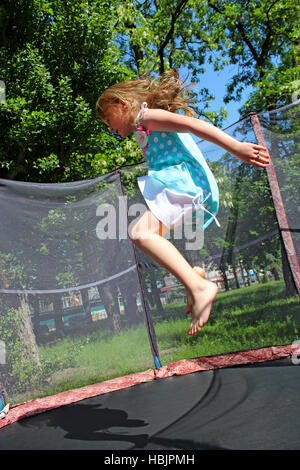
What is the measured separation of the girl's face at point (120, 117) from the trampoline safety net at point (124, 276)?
1.17 m

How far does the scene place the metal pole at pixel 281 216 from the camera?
2246 millimetres

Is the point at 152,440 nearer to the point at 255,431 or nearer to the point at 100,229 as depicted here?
the point at 255,431

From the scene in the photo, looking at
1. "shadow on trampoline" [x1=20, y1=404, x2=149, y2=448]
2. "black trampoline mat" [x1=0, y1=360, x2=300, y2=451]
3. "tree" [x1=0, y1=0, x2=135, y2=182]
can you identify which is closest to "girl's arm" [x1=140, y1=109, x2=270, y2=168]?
"black trampoline mat" [x1=0, y1=360, x2=300, y2=451]

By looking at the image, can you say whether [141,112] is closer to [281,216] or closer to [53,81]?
[281,216]

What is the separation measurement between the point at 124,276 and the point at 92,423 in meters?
1.26

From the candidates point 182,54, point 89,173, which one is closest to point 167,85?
point 89,173

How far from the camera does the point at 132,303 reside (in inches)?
114

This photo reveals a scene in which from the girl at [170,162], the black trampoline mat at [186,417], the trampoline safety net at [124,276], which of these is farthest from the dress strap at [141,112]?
the trampoline safety net at [124,276]

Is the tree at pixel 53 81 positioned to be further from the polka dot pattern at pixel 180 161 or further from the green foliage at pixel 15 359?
the polka dot pattern at pixel 180 161

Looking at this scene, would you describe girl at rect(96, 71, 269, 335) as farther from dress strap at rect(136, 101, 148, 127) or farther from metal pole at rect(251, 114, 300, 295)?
metal pole at rect(251, 114, 300, 295)

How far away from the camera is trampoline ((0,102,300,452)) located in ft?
7.12

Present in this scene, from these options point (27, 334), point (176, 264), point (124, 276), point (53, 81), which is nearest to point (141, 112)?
point (176, 264)

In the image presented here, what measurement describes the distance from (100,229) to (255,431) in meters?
1.87
